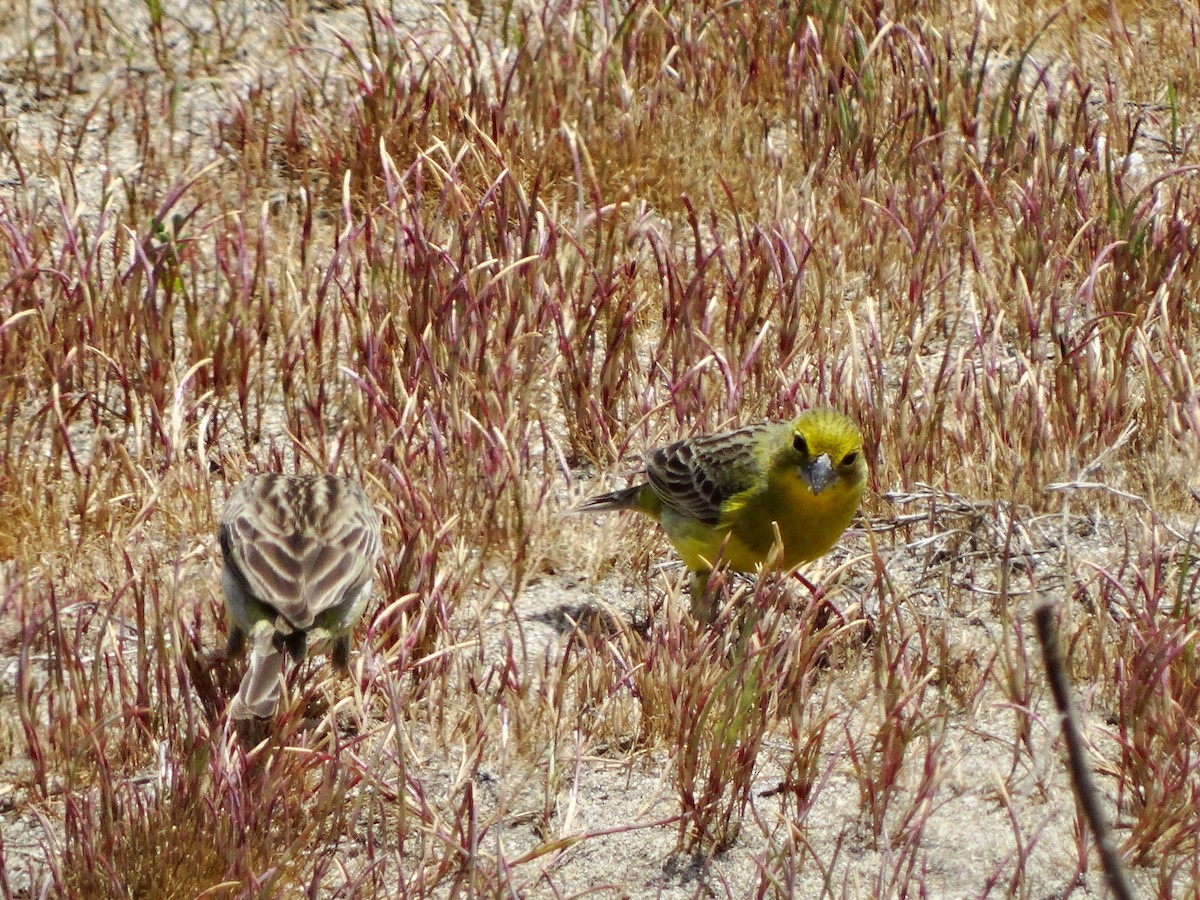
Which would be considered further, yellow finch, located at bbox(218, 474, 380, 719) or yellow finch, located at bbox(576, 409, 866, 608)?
yellow finch, located at bbox(576, 409, 866, 608)

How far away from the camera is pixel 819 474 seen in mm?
4953

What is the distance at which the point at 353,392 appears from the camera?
571 cm

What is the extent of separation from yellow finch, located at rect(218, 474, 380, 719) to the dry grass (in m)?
0.14

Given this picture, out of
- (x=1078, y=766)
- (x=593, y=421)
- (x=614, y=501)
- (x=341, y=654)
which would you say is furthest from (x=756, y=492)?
(x=1078, y=766)

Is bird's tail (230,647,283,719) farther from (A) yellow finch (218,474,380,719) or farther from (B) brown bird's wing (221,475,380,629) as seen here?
(B) brown bird's wing (221,475,380,629)

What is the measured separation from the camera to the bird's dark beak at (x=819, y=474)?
4.95 m

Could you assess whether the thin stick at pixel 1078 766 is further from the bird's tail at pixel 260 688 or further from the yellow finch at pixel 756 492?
the yellow finch at pixel 756 492

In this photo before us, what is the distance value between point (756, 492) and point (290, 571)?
1.53 metres

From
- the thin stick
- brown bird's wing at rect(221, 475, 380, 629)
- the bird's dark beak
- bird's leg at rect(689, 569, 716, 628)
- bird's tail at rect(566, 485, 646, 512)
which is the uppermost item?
the thin stick

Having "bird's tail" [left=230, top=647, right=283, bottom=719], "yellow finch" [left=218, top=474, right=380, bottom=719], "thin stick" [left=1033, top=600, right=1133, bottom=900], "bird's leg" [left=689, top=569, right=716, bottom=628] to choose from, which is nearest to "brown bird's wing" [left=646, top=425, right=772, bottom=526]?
"bird's leg" [left=689, top=569, right=716, bottom=628]

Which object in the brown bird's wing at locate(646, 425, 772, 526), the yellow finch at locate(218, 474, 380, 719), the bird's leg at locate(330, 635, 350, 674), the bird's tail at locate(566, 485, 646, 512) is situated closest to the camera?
the yellow finch at locate(218, 474, 380, 719)

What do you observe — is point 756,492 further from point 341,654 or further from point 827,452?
point 341,654

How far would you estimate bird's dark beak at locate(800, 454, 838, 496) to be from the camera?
4945mm

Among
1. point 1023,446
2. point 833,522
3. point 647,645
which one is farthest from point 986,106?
point 647,645
